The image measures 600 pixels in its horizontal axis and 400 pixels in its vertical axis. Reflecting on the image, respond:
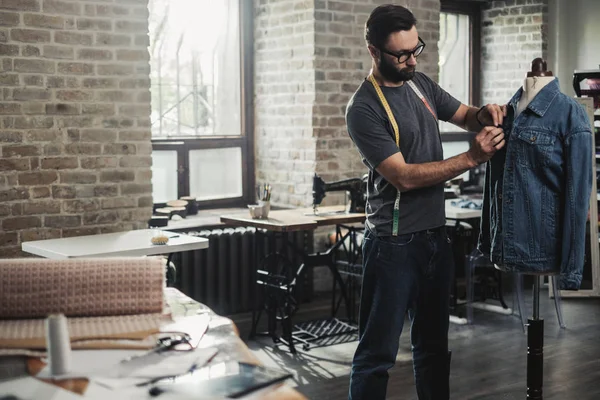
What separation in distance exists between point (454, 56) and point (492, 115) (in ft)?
16.3

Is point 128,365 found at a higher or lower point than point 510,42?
lower

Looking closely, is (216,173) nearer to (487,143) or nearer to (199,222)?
(199,222)

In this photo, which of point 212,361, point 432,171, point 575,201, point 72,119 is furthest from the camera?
point 72,119

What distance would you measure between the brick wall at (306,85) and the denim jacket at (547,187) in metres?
3.20

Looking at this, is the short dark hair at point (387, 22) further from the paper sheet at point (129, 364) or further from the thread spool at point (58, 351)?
the thread spool at point (58, 351)

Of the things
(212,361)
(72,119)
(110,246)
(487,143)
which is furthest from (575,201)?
(72,119)

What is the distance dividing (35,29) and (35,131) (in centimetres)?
56

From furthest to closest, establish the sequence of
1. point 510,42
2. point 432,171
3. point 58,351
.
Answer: point 510,42 < point 432,171 < point 58,351

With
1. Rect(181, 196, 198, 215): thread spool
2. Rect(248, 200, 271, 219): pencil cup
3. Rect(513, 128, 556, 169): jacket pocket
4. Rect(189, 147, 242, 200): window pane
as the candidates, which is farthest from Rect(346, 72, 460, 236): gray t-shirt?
Rect(189, 147, 242, 200): window pane

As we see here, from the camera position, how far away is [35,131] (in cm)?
466

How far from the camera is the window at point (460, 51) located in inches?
302

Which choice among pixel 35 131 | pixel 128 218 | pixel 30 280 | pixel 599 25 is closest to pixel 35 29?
pixel 35 131

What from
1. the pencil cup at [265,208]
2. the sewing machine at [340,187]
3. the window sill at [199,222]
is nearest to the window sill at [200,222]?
the window sill at [199,222]

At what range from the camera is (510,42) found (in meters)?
7.70
